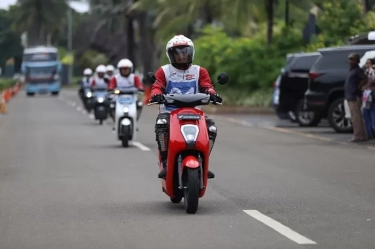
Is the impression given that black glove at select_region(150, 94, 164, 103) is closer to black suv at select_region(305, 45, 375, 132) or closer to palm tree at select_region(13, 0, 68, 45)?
black suv at select_region(305, 45, 375, 132)

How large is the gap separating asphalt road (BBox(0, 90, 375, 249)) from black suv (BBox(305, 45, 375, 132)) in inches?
161

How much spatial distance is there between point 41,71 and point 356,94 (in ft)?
183

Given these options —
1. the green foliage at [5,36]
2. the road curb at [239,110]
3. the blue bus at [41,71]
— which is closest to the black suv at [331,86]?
the green foliage at [5,36]

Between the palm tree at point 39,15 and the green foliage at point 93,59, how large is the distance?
14.8ft

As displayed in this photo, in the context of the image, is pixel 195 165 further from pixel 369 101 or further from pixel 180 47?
pixel 369 101

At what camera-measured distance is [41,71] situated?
7800cm

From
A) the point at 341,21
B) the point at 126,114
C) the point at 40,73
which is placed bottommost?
the point at 40,73

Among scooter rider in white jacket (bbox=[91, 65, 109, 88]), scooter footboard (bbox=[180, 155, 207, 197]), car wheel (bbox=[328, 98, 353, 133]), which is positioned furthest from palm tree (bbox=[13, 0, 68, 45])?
scooter footboard (bbox=[180, 155, 207, 197])

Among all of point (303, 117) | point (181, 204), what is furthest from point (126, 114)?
point (181, 204)

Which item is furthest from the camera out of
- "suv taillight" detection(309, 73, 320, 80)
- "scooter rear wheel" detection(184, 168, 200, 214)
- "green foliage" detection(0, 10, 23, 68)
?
"green foliage" detection(0, 10, 23, 68)

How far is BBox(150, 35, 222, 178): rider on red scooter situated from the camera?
11812mm

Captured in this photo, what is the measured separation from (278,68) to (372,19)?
8.08 metres

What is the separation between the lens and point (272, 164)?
17.9 meters

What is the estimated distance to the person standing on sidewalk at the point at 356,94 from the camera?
931 inches
